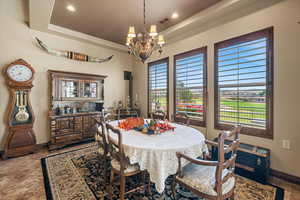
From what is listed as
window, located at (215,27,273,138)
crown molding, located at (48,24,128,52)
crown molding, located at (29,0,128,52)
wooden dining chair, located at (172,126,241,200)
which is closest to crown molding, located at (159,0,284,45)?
window, located at (215,27,273,138)

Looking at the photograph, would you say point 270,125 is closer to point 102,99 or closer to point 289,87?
point 289,87

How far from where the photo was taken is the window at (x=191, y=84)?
335cm

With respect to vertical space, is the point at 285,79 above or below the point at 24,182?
above

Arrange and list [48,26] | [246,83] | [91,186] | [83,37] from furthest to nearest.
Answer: [83,37] < [48,26] < [246,83] < [91,186]

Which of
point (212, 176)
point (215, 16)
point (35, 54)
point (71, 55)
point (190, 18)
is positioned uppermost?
point (190, 18)

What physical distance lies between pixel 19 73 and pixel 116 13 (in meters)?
2.58

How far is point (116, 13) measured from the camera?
3.12 m

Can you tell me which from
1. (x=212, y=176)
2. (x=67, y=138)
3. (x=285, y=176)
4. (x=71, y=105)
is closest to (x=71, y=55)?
(x=71, y=105)

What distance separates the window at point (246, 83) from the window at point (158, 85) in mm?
1499

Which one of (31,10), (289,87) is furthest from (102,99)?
(289,87)

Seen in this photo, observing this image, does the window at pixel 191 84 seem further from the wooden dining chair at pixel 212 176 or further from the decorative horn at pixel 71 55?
the decorative horn at pixel 71 55

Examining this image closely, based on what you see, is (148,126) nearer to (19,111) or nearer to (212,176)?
(212,176)

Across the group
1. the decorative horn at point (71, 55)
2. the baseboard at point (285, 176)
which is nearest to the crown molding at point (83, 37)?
the decorative horn at point (71, 55)

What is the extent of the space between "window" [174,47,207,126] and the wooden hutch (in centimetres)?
239
